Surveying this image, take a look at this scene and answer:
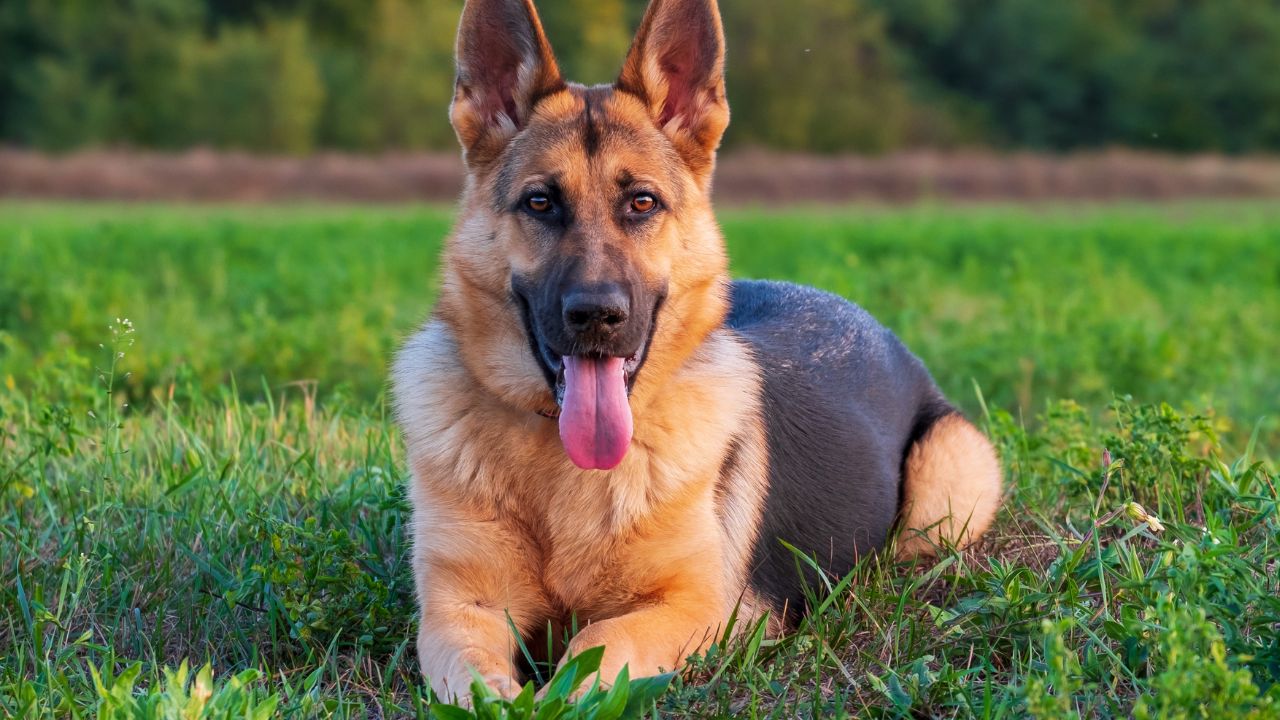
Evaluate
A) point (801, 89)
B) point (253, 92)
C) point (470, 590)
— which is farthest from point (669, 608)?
point (801, 89)

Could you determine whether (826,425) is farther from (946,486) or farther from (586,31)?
(586,31)

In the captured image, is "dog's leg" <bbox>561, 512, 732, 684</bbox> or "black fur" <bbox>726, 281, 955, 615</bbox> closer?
"dog's leg" <bbox>561, 512, 732, 684</bbox>

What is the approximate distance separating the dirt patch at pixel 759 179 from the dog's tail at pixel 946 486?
103 ft

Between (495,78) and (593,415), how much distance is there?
1.18m

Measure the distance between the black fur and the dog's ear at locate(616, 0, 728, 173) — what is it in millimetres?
759

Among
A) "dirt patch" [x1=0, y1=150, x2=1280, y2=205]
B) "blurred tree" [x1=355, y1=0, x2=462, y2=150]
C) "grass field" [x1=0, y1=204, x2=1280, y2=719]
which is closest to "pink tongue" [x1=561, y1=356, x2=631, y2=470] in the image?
"grass field" [x1=0, y1=204, x2=1280, y2=719]

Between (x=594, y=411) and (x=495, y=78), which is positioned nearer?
(x=594, y=411)

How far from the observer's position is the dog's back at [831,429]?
4.07m

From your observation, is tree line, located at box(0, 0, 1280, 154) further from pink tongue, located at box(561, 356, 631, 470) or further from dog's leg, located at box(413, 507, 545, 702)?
dog's leg, located at box(413, 507, 545, 702)

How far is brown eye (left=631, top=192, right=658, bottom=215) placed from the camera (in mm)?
3756

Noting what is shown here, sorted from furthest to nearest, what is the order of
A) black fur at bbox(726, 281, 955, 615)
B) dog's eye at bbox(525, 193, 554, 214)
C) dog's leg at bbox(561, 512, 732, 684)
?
black fur at bbox(726, 281, 955, 615)
dog's eye at bbox(525, 193, 554, 214)
dog's leg at bbox(561, 512, 732, 684)

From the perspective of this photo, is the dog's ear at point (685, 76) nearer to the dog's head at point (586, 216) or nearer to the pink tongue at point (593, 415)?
the dog's head at point (586, 216)

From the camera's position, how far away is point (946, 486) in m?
4.56

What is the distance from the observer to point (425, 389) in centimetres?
396
